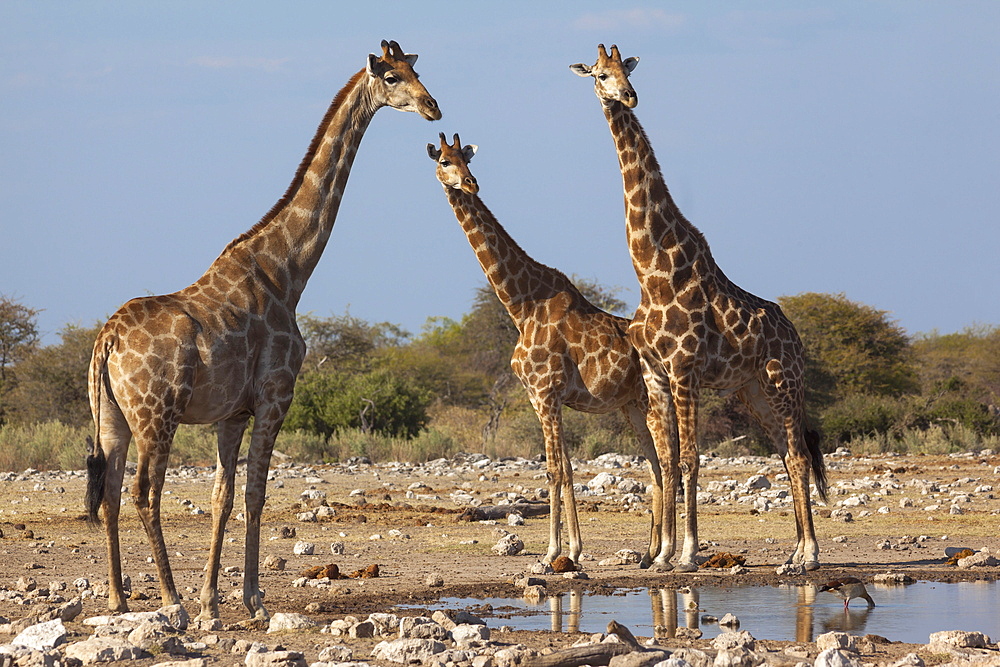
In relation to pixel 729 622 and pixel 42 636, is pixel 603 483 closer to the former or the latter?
pixel 729 622

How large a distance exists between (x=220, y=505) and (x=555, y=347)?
3978 mm

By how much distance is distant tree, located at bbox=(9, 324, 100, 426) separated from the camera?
30828mm

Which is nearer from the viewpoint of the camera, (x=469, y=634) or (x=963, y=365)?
(x=469, y=634)

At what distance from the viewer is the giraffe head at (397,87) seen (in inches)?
359

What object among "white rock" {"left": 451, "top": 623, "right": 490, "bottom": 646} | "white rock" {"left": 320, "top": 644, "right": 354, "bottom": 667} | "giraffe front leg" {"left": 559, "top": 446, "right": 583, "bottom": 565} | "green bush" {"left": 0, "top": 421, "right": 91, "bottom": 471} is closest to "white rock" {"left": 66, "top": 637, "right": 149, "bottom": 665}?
"white rock" {"left": 320, "top": 644, "right": 354, "bottom": 667}

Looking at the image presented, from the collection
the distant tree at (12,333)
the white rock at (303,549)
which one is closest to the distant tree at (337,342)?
the distant tree at (12,333)

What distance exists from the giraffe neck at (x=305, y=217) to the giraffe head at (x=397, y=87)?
0.31 feet

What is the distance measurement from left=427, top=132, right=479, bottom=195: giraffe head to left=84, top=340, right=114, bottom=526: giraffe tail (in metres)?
4.69

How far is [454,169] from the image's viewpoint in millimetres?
11945

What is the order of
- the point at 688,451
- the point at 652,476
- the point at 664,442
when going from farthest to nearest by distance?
the point at 652,476 → the point at 664,442 → the point at 688,451

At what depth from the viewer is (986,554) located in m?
10.7

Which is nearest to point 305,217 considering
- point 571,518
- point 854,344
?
point 571,518

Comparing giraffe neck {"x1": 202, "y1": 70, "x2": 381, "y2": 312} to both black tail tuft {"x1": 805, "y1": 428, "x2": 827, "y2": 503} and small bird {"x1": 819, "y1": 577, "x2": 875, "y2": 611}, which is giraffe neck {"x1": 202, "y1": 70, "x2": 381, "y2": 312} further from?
black tail tuft {"x1": 805, "y1": 428, "x2": 827, "y2": 503}

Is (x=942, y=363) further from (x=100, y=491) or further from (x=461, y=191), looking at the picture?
(x=100, y=491)
